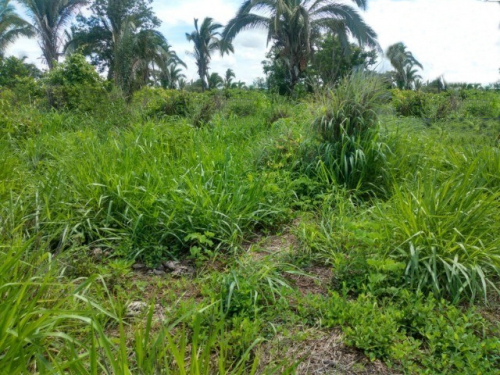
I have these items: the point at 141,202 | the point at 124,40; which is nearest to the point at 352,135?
the point at 141,202

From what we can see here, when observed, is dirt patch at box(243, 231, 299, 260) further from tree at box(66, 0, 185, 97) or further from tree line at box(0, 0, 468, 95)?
tree at box(66, 0, 185, 97)

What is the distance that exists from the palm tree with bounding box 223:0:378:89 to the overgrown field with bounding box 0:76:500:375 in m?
9.44

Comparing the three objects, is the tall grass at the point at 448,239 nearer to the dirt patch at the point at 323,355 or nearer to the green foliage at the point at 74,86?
the dirt patch at the point at 323,355

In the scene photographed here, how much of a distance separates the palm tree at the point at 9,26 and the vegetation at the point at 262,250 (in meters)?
21.5

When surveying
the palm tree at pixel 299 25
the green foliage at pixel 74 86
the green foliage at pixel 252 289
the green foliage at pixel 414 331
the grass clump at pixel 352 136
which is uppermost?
the palm tree at pixel 299 25

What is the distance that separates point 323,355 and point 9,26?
2774 cm

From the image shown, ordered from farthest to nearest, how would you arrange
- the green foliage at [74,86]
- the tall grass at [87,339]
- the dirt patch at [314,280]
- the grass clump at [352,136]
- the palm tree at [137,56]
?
the palm tree at [137,56] < the green foliage at [74,86] < the grass clump at [352,136] < the dirt patch at [314,280] < the tall grass at [87,339]

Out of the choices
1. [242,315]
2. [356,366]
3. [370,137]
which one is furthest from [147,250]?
[370,137]

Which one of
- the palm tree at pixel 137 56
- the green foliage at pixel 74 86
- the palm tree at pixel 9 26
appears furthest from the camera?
the palm tree at pixel 9 26

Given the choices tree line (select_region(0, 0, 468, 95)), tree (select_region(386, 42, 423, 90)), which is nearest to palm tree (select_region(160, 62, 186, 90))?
tree line (select_region(0, 0, 468, 95))

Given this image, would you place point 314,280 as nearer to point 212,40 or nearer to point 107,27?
point 107,27

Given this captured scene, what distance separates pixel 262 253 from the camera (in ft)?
9.24

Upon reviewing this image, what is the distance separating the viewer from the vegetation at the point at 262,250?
1.69 metres

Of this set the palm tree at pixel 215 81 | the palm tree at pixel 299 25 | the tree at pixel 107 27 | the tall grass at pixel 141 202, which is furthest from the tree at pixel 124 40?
the tall grass at pixel 141 202
